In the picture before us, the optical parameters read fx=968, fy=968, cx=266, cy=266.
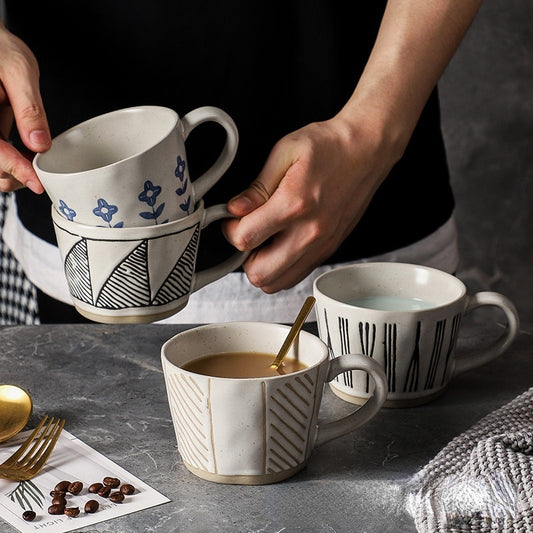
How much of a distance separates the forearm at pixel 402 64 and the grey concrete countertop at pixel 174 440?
26 cm

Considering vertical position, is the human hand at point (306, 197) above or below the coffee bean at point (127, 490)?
above

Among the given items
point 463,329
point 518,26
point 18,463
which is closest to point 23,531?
point 18,463

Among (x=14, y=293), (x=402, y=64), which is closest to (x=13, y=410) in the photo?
(x=402, y=64)

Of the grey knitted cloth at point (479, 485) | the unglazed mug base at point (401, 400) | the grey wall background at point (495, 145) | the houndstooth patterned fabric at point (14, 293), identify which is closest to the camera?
the grey knitted cloth at point (479, 485)

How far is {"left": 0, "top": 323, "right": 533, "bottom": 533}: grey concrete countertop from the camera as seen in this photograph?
74 cm

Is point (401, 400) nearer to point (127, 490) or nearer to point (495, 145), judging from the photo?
point (127, 490)

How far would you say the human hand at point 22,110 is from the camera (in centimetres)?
85

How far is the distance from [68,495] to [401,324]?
1.08ft

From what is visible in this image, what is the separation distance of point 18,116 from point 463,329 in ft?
1.78

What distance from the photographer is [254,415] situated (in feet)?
2.49

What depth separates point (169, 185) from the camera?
2.66 ft

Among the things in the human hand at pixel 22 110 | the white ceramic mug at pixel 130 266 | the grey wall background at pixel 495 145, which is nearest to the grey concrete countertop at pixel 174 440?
the white ceramic mug at pixel 130 266

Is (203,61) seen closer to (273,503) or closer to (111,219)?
(111,219)

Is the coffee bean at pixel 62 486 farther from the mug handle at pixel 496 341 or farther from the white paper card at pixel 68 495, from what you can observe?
the mug handle at pixel 496 341
